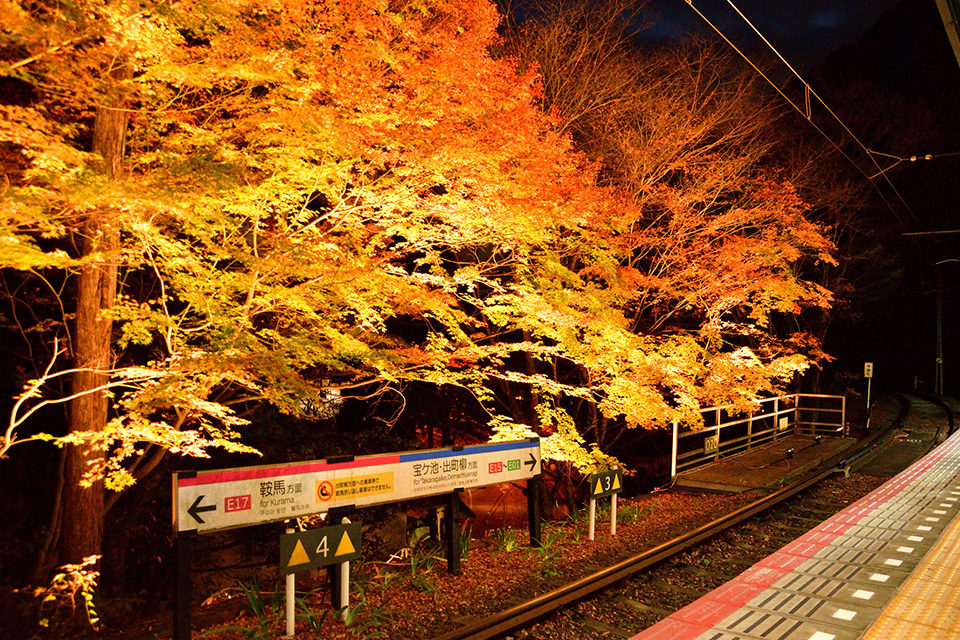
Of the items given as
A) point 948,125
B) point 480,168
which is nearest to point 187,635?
point 480,168

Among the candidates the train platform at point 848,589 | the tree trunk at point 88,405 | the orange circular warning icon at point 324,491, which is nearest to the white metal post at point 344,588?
the orange circular warning icon at point 324,491

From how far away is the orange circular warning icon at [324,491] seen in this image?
6.54 m

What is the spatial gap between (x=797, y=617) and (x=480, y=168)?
6935 mm

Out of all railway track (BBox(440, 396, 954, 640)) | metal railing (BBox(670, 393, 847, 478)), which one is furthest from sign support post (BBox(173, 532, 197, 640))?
metal railing (BBox(670, 393, 847, 478))

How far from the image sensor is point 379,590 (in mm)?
7254

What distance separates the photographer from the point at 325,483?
6.59m

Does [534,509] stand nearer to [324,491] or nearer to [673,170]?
[324,491]

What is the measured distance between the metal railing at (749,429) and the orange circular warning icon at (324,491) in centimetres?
969

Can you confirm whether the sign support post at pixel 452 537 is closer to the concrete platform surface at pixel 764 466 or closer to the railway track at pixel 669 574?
the railway track at pixel 669 574

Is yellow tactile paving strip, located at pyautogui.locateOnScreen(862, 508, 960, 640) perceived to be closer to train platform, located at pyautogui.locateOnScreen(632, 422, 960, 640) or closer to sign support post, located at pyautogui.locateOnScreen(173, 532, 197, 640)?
train platform, located at pyautogui.locateOnScreen(632, 422, 960, 640)

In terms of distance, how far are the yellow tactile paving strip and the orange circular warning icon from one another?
199 inches

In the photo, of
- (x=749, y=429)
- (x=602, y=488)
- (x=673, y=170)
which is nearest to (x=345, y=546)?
(x=602, y=488)

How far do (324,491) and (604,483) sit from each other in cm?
476

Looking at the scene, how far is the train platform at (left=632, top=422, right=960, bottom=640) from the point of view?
5.47 meters
